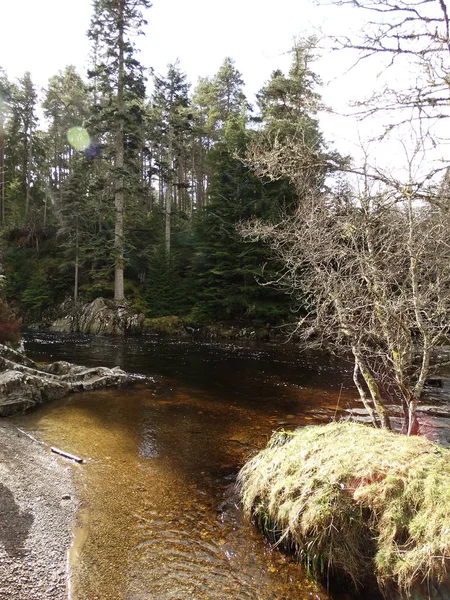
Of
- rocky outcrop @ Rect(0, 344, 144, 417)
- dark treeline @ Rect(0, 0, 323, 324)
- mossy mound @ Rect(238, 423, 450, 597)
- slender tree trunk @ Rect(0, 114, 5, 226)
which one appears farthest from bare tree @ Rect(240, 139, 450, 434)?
slender tree trunk @ Rect(0, 114, 5, 226)

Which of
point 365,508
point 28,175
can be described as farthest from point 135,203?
point 365,508

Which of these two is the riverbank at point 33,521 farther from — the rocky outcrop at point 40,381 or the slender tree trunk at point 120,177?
the slender tree trunk at point 120,177

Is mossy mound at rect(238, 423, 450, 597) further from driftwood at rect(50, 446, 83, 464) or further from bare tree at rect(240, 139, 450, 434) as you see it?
driftwood at rect(50, 446, 83, 464)

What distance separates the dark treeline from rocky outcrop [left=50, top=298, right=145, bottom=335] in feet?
3.12

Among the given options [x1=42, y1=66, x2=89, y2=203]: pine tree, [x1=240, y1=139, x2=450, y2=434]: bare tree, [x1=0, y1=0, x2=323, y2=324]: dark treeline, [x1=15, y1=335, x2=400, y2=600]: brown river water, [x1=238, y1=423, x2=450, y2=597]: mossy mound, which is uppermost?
[x1=42, y1=66, x2=89, y2=203]: pine tree

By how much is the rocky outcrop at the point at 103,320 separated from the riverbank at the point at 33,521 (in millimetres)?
16198

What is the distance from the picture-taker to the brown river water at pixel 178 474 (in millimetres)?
3242

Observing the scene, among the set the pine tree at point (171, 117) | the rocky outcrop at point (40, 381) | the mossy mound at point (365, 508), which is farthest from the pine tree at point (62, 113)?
the mossy mound at point (365, 508)

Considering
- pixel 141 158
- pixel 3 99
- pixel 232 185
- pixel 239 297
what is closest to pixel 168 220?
pixel 232 185

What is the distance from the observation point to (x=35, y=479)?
469cm

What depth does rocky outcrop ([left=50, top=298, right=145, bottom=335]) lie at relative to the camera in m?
21.7

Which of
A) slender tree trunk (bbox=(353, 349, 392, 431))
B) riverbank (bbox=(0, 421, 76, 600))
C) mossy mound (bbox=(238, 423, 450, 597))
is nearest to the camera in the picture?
mossy mound (bbox=(238, 423, 450, 597))

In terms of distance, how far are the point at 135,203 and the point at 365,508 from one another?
29971 millimetres

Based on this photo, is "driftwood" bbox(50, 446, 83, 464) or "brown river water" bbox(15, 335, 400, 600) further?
"driftwood" bbox(50, 446, 83, 464)
